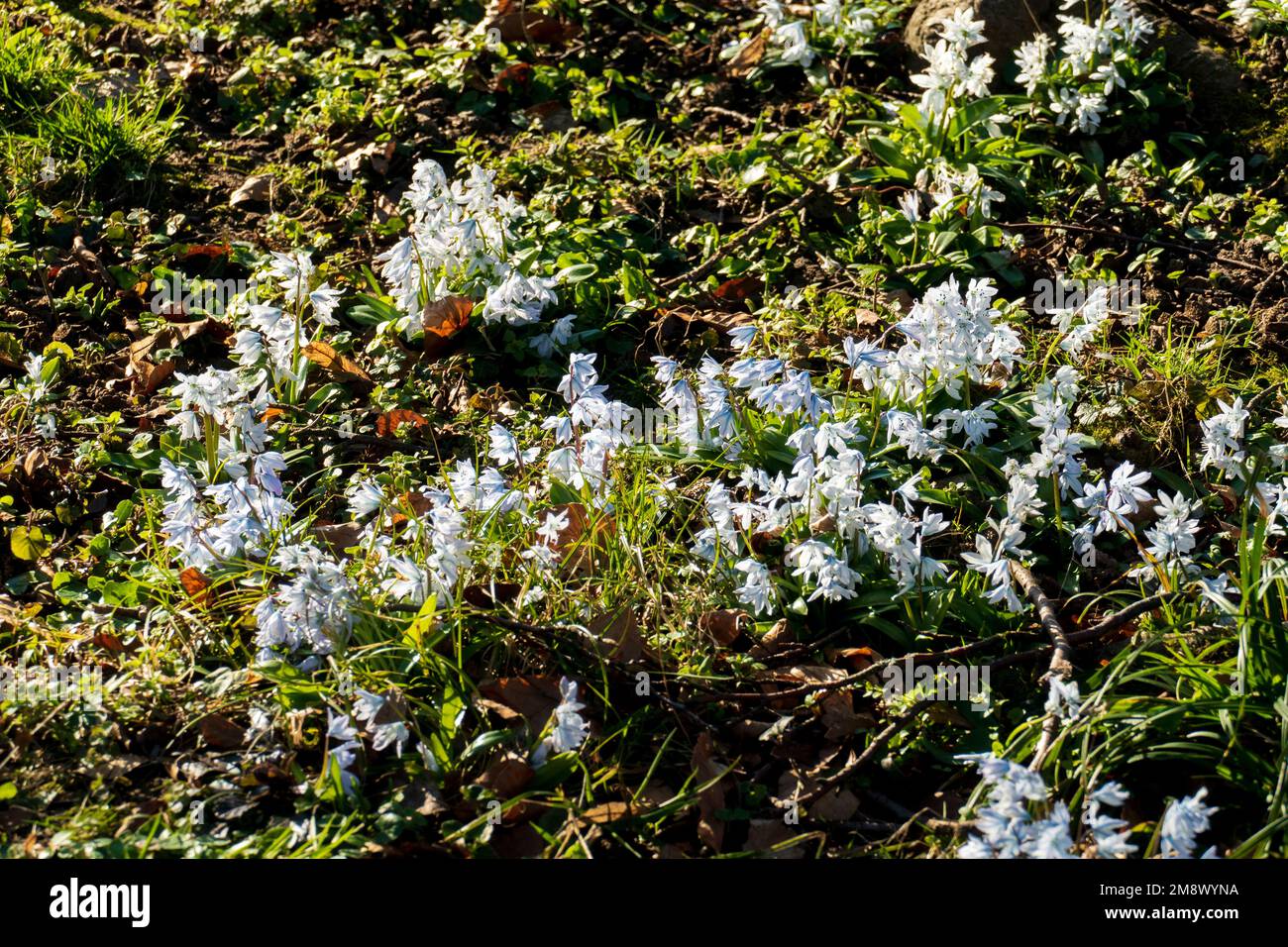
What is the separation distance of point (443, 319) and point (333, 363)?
1.32ft

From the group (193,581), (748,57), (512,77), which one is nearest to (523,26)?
(512,77)

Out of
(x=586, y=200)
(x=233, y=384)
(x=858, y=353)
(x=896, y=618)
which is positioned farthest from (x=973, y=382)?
(x=233, y=384)

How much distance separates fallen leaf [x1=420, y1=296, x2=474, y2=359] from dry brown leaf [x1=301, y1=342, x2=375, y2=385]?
0.82 ft

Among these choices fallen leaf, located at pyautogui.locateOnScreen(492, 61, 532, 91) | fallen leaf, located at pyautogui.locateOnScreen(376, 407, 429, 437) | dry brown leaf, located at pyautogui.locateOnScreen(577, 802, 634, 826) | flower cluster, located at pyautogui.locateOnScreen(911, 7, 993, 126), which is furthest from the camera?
fallen leaf, located at pyautogui.locateOnScreen(492, 61, 532, 91)

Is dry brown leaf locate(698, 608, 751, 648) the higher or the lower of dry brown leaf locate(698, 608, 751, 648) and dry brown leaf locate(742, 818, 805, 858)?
the higher

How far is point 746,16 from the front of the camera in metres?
5.93

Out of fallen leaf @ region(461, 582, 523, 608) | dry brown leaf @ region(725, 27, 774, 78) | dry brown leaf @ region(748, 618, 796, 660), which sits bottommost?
A: dry brown leaf @ region(748, 618, 796, 660)

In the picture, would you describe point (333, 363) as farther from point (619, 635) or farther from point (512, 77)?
point (512, 77)

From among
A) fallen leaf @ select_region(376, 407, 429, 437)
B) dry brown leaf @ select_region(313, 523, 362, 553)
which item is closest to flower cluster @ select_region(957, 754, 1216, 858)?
dry brown leaf @ select_region(313, 523, 362, 553)

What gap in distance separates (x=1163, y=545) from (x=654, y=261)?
90.5 inches

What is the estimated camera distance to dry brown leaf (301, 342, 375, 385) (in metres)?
4.14

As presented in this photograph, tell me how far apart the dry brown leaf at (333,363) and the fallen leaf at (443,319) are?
0.82 feet

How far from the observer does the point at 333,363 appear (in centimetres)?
416

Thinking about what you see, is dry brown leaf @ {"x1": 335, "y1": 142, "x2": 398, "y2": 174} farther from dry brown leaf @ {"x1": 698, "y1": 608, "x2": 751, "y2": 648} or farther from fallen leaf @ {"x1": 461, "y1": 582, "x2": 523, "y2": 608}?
dry brown leaf @ {"x1": 698, "y1": 608, "x2": 751, "y2": 648}
